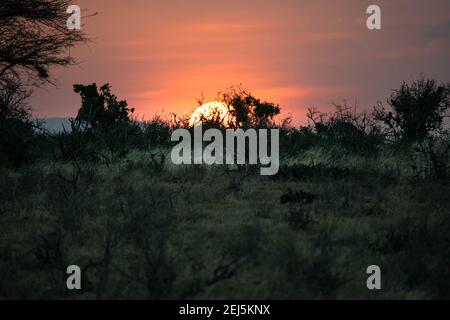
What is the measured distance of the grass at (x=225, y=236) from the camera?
5605 mm

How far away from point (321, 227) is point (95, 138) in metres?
12.6

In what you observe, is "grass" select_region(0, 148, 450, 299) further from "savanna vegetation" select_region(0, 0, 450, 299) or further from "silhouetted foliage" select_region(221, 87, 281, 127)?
"silhouetted foliage" select_region(221, 87, 281, 127)

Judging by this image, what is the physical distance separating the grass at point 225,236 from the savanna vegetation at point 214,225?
2 cm

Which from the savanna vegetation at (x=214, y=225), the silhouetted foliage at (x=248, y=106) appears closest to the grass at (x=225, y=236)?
the savanna vegetation at (x=214, y=225)

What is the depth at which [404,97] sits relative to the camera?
21375mm

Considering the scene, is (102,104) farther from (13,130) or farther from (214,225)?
(214,225)

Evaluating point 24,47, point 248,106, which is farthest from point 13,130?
point 248,106

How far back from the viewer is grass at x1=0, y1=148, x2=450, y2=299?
5.61 meters

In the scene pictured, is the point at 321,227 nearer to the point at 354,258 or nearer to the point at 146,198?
the point at 354,258

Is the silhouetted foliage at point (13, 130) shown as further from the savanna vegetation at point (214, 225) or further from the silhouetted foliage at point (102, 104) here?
the silhouetted foliage at point (102, 104)

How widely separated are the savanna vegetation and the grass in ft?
0.07

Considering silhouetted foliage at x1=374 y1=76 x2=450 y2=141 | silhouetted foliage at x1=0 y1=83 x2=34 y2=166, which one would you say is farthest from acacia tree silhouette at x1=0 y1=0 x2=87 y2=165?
silhouetted foliage at x1=374 y1=76 x2=450 y2=141

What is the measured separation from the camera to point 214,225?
793 cm

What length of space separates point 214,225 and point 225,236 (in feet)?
1.89
